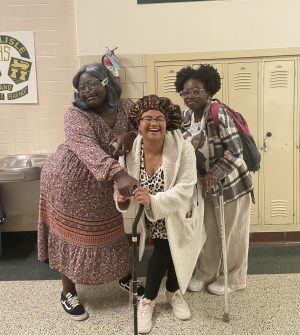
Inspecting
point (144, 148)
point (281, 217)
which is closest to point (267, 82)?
point (281, 217)

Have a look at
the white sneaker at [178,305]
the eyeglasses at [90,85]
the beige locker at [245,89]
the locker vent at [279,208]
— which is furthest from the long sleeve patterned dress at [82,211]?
the locker vent at [279,208]

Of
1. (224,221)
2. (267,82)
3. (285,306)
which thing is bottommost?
(285,306)

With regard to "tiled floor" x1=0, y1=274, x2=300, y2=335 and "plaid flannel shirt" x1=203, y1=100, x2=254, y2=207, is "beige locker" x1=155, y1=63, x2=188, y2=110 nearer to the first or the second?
"plaid flannel shirt" x1=203, y1=100, x2=254, y2=207

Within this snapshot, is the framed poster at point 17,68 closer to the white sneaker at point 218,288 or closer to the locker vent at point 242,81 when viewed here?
the locker vent at point 242,81

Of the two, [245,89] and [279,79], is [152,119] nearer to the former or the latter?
[245,89]

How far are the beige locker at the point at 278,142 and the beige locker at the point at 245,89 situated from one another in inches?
3.0

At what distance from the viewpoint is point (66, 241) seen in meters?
2.28

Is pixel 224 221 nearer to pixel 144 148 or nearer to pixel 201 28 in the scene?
pixel 144 148

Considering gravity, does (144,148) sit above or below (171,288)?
above

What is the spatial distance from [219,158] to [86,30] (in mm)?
1754

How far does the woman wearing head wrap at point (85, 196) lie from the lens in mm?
2062

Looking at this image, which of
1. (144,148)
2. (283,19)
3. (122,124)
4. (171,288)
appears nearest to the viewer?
(144,148)

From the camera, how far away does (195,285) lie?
102 inches

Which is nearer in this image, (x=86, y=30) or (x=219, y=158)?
(x=219, y=158)
